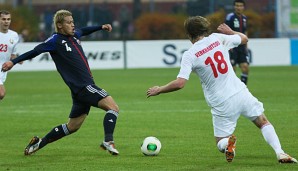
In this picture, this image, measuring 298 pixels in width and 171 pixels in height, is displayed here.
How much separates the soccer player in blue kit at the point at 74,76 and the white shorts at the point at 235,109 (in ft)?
5.65

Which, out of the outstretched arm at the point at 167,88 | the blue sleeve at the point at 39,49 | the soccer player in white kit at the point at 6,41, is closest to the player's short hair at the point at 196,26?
the outstretched arm at the point at 167,88

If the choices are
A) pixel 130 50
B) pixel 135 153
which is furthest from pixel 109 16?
pixel 135 153

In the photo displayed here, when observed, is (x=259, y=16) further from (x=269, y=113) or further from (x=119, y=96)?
(x=269, y=113)

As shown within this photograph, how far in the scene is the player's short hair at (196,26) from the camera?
1012cm

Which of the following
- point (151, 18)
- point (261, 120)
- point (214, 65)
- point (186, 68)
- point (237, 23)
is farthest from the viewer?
point (151, 18)

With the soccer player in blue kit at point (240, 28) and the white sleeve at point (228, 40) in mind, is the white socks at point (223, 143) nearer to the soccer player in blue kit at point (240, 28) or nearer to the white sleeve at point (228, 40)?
the white sleeve at point (228, 40)

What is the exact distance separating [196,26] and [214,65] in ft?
1.78

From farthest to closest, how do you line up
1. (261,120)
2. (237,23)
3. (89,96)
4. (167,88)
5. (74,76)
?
(237,23) → (74,76) → (89,96) → (261,120) → (167,88)

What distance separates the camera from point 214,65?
10.2 m

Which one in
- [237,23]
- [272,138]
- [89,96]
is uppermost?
[89,96]

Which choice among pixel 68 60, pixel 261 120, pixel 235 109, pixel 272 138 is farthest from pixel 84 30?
pixel 272 138

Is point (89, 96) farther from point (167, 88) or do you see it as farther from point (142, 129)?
point (142, 129)

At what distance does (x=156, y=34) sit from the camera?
43.4 meters

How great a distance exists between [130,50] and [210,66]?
80.9ft
